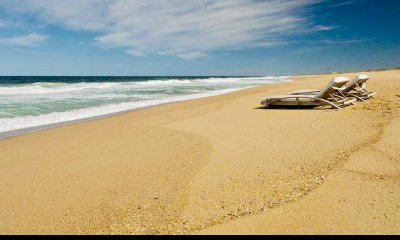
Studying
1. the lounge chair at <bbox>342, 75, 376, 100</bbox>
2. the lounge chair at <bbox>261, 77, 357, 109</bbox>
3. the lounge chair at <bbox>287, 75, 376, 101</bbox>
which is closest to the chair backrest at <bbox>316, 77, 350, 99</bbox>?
the lounge chair at <bbox>261, 77, 357, 109</bbox>

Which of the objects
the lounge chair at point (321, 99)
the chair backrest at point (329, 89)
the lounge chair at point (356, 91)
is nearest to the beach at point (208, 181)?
the lounge chair at point (321, 99)

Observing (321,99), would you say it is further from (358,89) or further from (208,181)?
(208,181)

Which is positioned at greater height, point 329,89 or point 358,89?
point 329,89

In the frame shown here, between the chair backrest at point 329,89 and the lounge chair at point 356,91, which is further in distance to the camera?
the lounge chair at point 356,91

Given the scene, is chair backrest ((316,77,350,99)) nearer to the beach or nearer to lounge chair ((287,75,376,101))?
lounge chair ((287,75,376,101))

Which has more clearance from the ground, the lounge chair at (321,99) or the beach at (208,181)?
the lounge chair at (321,99)

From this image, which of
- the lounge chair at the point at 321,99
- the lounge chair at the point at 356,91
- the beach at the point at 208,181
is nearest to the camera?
the beach at the point at 208,181

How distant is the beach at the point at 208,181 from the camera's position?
338 cm

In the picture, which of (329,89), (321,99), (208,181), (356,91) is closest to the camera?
(208,181)

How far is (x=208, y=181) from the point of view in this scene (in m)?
4.50

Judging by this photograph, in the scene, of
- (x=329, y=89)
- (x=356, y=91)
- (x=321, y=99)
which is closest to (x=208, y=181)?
(x=321, y=99)

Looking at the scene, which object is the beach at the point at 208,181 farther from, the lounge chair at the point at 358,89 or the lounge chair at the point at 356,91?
the lounge chair at the point at 358,89

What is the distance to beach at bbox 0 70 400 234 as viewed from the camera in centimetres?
338

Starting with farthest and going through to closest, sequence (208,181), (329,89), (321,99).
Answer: (329,89) → (321,99) → (208,181)
